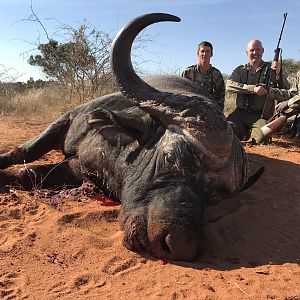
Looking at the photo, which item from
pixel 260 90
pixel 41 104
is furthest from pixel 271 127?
pixel 41 104

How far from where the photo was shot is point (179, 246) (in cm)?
316

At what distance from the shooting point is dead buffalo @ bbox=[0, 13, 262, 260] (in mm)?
3226

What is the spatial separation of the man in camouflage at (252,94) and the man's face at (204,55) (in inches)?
30.3

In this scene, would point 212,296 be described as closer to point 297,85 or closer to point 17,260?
point 17,260

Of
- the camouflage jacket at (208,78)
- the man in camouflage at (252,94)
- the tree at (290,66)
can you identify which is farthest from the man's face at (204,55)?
the tree at (290,66)

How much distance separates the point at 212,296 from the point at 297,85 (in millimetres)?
6966

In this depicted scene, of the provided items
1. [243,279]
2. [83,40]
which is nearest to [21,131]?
[83,40]

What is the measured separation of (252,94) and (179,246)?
252 inches

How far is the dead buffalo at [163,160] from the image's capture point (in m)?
3.23

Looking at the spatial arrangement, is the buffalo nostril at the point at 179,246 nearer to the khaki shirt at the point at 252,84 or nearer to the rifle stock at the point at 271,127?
the rifle stock at the point at 271,127

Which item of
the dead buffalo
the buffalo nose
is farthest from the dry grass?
the buffalo nose

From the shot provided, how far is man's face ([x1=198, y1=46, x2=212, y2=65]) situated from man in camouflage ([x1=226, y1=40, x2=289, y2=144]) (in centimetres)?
77

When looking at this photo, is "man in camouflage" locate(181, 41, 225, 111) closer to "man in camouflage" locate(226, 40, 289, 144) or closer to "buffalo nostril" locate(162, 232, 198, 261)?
"man in camouflage" locate(226, 40, 289, 144)

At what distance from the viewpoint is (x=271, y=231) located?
14.1 ft
